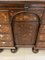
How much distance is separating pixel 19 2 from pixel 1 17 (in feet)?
0.74

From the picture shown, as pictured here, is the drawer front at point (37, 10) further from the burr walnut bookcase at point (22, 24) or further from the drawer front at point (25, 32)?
the drawer front at point (25, 32)

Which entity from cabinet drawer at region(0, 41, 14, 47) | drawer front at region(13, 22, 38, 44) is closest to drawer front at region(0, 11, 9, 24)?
drawer front at region(13, 22, 38, 44)

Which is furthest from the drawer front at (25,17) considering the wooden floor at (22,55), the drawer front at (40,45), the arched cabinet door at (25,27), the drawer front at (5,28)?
the wooden floor at (22,55)

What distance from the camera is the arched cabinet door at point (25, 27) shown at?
994 millimetres

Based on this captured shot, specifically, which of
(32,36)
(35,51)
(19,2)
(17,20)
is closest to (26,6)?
(19,2)

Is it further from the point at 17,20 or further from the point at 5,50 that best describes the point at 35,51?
the point at 17,20

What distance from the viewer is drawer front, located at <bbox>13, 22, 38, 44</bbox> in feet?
3.55

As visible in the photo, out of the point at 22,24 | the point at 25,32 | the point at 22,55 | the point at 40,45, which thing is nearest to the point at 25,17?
A: the point at 22,24

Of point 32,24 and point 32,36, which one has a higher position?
point 32,24

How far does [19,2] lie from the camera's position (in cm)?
89

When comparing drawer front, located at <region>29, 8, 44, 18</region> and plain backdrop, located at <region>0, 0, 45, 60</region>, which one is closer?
drawer front, located at <region>29, 8, 44, 18</region>

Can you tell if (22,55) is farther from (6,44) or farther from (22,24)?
(22,24)

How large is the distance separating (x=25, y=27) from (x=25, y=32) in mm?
81

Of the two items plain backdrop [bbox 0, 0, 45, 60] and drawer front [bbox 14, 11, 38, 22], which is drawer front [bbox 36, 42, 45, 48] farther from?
drawer front [bbox 14, 11, 38, 22]
